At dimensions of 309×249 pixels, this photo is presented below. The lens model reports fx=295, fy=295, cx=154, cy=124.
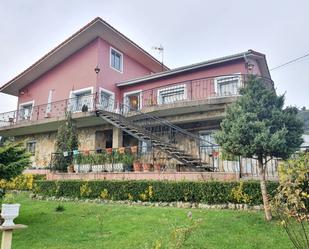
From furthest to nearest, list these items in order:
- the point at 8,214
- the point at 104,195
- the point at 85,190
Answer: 1. the point at 85,190
2. the point at 104,195
3. the point at 8,214

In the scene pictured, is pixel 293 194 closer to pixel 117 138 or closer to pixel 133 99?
pixel 117 138

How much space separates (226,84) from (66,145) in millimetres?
8293

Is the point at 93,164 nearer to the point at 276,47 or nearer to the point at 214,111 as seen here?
the point at 214,111

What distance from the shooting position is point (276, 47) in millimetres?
19938

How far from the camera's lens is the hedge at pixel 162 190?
8203mm

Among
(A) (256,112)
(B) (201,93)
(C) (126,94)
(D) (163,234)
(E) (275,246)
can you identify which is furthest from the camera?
(C) (126,94)

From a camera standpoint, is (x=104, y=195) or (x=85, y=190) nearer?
(x=104, y=195)

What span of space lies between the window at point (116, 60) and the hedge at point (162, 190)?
917 centimetres

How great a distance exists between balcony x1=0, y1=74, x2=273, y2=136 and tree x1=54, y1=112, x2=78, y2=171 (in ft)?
3.62

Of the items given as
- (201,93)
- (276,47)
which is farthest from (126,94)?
(276,47)

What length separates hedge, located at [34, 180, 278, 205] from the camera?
820cm

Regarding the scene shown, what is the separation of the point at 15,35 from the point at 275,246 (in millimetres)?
17164

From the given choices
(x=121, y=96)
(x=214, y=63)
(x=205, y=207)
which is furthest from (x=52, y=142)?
(x=205, y=207)

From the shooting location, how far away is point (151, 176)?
1059 cm
